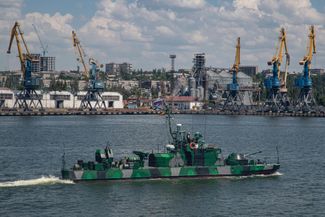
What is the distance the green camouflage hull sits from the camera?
46.9 meters

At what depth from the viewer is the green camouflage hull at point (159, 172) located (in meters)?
46.9

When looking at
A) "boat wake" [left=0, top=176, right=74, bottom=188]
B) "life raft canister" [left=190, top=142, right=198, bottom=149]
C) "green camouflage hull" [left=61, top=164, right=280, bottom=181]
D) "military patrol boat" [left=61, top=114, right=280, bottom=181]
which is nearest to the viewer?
"boat wake" [left=0, top=176, right=74, bottom=188]

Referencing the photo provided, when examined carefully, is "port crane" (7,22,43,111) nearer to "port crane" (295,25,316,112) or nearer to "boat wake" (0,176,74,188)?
"port crane" (295,25,316,112)

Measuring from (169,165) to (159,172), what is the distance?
0.90 meters

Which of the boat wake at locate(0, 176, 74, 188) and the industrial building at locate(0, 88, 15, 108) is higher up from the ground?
the industrial building at locate(0, 88, 15, 108)

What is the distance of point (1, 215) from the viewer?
3853cm

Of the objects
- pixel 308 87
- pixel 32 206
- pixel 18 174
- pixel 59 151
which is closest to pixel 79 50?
pixel 308 87

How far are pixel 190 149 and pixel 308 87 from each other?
136 metres

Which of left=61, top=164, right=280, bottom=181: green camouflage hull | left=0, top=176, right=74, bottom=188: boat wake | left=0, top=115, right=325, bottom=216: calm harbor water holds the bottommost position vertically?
left=0, top=115, right=325, bottom=216: calm harbor water

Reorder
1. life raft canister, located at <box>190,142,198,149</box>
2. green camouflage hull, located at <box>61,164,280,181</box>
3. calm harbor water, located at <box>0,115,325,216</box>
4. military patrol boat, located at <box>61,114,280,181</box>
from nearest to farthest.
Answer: calm harbor water, located at <box>0,115,325,216</box> → green camouflage hull, located at <box>61,164,280,181</box> → military patrol boat, located at <box>61,114,280,181</box> → life raft canister, located at <box>190,142,198,149</box>

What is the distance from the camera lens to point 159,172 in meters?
48.0

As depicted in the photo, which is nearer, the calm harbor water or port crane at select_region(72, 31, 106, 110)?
the calm harbor water

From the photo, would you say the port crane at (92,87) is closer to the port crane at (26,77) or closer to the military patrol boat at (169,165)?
the port crane at (26,77)

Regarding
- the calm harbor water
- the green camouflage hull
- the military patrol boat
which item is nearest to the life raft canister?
A: the military patrol boat
